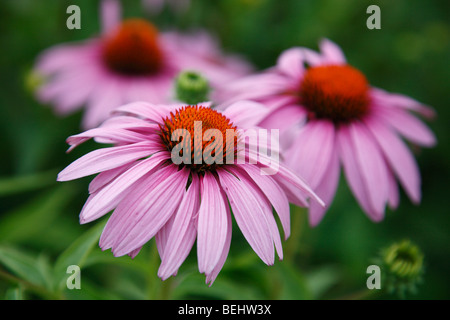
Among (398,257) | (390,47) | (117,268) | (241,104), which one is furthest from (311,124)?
(390,47)

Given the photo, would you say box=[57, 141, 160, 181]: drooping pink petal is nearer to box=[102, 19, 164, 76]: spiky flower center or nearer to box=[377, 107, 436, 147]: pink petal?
box=[377, 107, 436, 147]: pink petal

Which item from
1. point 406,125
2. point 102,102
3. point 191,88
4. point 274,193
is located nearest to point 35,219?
point 102,102

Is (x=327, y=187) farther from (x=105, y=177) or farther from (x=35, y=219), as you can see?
(x=35, y=219)

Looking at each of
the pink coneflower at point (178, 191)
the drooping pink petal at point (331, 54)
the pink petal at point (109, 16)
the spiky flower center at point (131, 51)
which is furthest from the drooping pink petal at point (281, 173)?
the pink petal at point (109, 16)

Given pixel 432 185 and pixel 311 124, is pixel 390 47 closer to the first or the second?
pixel 432 185

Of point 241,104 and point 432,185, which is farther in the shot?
point 432,185

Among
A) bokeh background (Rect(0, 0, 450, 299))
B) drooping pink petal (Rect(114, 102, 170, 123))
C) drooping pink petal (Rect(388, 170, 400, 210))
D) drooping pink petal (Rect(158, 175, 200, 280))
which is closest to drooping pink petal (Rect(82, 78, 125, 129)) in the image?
bokeh background (Rect(0, 0, 450, 299))

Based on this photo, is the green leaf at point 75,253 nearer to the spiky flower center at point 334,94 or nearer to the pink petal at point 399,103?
the spiky flower center at point 334,94
